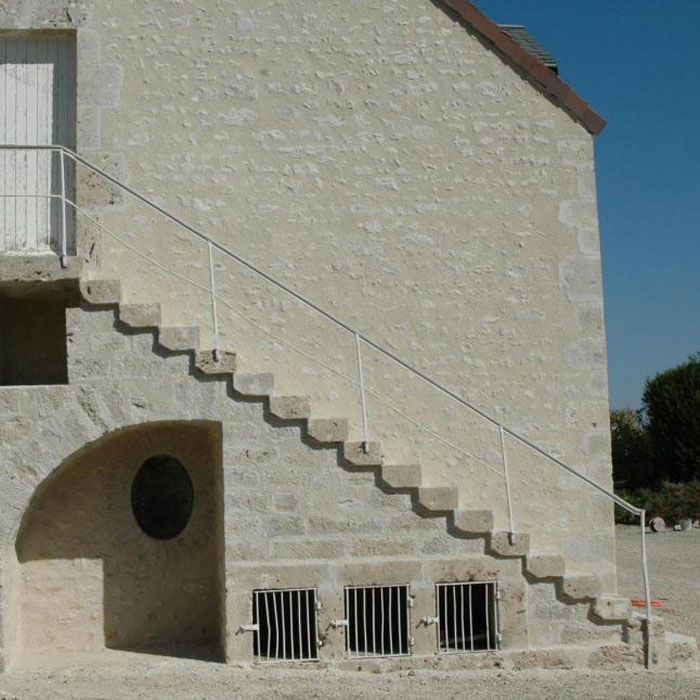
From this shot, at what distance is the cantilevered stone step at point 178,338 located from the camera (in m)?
7.42

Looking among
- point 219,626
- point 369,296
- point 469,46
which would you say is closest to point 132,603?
point 219,626

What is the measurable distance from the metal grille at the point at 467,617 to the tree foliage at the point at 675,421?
1306 centimetres

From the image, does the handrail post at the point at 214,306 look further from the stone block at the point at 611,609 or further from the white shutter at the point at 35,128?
the stone block at the point at 611,609

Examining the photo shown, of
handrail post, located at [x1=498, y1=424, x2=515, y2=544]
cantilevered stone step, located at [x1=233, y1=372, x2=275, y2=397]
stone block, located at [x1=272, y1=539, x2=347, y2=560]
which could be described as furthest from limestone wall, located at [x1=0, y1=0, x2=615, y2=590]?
stone block, located at [x1=272, y1=539, x2=347, y2=560]

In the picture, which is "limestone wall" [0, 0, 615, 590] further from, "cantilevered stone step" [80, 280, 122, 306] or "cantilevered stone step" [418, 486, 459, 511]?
"cantilevered stone step" [80, 280, 122, 306]

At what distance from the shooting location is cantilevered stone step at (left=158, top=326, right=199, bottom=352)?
7418 mm

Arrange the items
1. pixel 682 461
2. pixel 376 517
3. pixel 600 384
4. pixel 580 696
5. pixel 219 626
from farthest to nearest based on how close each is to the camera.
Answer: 1. pixel 682 461
2. pixel 600 384
3. pixel 219 626
4. pixel 376 517
5. pixel 580 696

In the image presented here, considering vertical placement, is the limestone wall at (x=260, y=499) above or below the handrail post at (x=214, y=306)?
below

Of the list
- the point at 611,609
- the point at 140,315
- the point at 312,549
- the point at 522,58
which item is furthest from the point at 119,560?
the point at 522,58

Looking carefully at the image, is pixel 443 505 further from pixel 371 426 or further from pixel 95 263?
pixel 95 263

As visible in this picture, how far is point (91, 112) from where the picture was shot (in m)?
8.62

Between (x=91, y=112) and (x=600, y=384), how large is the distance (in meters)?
5.19

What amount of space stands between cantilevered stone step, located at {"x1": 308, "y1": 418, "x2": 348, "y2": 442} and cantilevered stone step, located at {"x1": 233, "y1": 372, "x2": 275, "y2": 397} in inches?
17.0

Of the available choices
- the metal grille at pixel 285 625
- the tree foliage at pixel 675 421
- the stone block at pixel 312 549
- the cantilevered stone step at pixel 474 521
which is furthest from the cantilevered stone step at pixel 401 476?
the tree foliage at pixel 675 421
